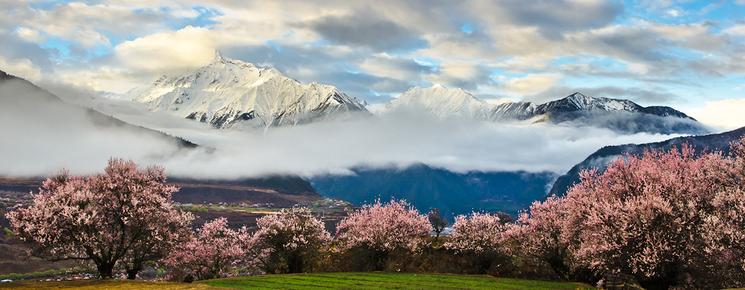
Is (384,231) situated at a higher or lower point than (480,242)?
higher

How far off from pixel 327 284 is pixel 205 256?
32711 mm

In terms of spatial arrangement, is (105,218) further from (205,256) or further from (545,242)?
(545,242)

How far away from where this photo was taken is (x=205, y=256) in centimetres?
9069

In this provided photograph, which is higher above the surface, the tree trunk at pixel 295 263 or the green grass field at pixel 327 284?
the green grass field at pixel 327 284

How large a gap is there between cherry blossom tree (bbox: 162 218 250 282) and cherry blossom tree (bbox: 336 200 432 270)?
57.6 ft

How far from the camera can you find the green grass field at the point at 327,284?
63.6 meters

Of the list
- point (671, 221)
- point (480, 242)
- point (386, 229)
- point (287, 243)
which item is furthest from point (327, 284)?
point (671, 221)

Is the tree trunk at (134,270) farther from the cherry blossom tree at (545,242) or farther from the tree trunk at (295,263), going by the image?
the cherry blossom tree at (545,242)

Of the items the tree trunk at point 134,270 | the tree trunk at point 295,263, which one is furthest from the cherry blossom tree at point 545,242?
the tree trunk at point 134,270

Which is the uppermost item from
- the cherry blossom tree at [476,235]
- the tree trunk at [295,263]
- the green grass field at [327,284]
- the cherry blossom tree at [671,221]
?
the cherry blossom tree at [671,221]

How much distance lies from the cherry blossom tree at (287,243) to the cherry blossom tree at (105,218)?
13908 mm

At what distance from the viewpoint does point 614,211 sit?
51.2m

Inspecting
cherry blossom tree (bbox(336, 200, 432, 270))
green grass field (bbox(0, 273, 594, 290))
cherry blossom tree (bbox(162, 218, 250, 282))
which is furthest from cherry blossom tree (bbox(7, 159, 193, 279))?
cherry blossom tree (bbox(336, 200, 432, 270))

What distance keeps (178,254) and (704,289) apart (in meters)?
67.9
